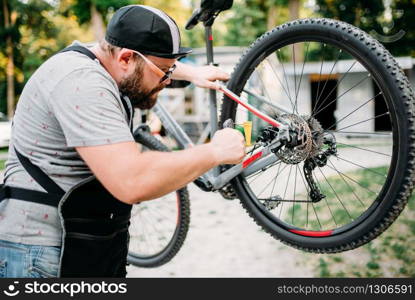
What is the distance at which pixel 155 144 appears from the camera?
2943 mm

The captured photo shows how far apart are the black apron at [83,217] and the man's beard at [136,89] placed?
0.15 feet

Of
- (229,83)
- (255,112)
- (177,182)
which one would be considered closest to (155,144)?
(229,83)

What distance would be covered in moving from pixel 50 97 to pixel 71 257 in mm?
694

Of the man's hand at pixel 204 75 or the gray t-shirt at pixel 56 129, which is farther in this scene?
the man's hand at pixel 204 75

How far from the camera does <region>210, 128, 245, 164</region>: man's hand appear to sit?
4.99ft

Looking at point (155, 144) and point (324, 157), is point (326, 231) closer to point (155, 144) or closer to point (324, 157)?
point (324, 157)

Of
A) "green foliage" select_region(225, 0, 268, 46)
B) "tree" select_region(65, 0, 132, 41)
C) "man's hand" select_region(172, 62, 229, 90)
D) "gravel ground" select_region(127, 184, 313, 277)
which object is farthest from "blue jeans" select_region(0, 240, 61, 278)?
"green foliage" select_region(225, 0, 268, 46)

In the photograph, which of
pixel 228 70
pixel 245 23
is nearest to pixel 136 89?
pixel 228 70

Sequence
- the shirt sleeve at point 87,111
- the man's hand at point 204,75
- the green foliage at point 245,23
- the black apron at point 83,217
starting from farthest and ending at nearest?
the green foliage at point 245,23
the man's hand at point 204,75
the black apron at point 83,217
the shirt sleeve at point 87,111

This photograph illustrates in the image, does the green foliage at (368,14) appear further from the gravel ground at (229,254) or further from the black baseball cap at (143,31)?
the black baseball cap at (143,31)

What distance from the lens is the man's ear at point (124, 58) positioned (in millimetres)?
1581

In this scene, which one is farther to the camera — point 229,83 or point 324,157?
point 229,83

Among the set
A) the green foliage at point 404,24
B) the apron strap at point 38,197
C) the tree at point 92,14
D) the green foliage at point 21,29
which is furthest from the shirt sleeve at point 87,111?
the green foliage at point 21,29

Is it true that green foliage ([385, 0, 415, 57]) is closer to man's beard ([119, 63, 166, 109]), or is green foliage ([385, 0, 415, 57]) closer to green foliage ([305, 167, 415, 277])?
green foliage ([305, 167, 415, 277])
